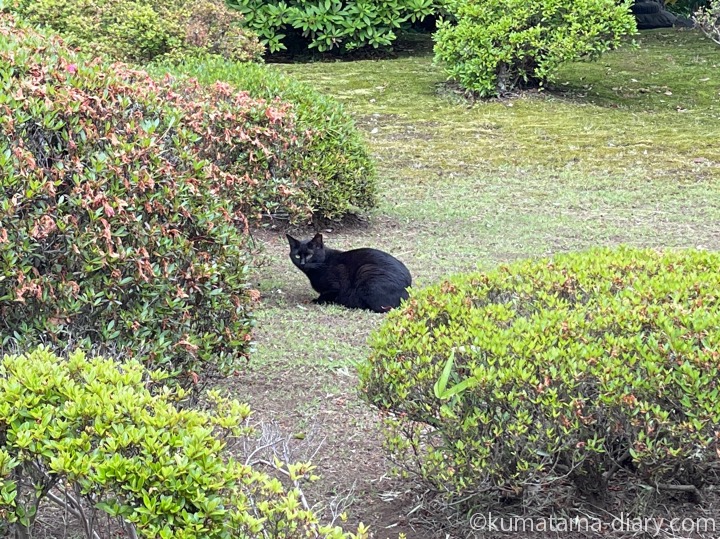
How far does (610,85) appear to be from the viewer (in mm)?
16062

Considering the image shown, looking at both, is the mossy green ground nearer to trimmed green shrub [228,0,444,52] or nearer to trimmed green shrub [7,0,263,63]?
trimmed green shrub [228,0,444,52]

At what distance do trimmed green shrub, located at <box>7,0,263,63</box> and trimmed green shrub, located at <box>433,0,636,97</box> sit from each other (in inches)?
147

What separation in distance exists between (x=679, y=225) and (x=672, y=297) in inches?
226

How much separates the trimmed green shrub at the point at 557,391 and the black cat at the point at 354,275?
2.90 metres

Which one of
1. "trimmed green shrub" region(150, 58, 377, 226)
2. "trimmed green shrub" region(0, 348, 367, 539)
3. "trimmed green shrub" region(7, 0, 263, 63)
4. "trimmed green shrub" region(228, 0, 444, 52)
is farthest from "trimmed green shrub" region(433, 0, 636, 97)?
"trimmed green shrub" region(0, 348, 367, 539)

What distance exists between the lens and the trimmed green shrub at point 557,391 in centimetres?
323

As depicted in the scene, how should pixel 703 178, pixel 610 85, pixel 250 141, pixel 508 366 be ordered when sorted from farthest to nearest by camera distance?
pixel 610 85, pixel 703 178, pixel 250 141, pixel 508 366

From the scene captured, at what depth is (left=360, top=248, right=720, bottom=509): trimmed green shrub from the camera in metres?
3.23

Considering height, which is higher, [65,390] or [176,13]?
[176,13]

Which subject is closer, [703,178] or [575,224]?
[575,224]

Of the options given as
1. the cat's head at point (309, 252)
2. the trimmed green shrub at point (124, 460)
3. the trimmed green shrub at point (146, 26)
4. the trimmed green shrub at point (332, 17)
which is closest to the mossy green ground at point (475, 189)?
the cat's head at point (309, 252)

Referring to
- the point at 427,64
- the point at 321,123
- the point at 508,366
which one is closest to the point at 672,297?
the point at 508,366

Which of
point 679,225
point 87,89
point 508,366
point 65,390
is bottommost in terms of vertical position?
point 679,225

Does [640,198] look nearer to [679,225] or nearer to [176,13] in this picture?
[679,225]
